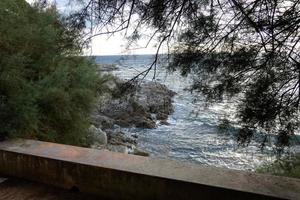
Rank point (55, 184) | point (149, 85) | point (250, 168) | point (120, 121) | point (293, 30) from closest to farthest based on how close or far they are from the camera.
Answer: point (293, 30)
point (149, 85)
point (55, 184)
point (250, 168)
point (120, 121)

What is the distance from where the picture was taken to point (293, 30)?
7.16ft

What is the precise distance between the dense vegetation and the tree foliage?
1.37 metres

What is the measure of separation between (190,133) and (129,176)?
942 centimetres

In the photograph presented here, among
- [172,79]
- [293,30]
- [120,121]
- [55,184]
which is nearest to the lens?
[293,30]

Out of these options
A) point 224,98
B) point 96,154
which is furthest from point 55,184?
point 224,98

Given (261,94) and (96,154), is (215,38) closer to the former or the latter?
(261,94)

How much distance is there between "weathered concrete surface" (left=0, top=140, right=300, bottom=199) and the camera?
2.51m

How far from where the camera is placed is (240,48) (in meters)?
2.40

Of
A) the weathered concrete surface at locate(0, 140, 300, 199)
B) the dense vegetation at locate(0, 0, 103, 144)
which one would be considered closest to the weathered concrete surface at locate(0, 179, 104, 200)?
the weathered concrete surface at locate(0, 140, 300, 199)

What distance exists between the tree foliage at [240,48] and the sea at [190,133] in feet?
0.28

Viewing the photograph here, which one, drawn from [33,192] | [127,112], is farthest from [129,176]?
[127,112]

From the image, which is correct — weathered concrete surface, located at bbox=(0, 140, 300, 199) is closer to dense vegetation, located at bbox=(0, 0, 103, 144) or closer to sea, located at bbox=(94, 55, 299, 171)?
sea, located at bbox=(94, 55, 299, 171)

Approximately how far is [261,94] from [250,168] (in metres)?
6.45

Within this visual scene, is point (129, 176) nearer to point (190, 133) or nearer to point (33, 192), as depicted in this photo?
point (33, 192)
